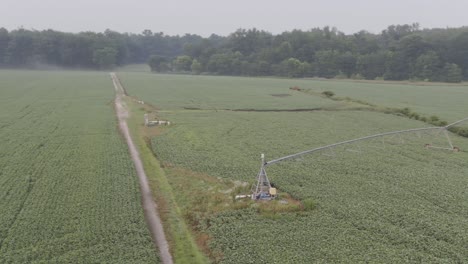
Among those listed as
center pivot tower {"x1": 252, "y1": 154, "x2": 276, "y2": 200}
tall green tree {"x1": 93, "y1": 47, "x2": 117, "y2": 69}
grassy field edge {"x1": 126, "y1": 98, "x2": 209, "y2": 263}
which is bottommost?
grassy field edge {"x1": 126, "y1": 98, "x2": 209, "y2": 263}

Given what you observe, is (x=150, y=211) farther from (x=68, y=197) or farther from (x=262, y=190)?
(x=262, y=190)

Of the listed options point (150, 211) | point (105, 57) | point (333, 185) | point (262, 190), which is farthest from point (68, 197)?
point (105, 57)

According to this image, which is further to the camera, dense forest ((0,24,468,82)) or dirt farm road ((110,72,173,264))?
dense forest ((0,24,468,82))

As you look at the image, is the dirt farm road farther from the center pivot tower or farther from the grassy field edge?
the center pivot tower

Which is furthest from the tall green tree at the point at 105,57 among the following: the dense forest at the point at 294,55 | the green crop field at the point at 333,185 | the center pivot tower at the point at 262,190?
the center pivot tower at the point at 262,190

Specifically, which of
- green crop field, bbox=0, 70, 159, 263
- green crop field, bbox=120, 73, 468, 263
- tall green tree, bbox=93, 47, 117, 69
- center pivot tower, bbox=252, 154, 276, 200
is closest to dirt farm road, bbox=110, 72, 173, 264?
green crop field, bbox=0, 70, 159, 263

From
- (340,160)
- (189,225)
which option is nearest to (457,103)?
(340,160)

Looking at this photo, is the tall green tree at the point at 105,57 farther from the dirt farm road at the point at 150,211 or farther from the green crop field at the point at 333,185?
the dirt farm road at the point at 150,211
